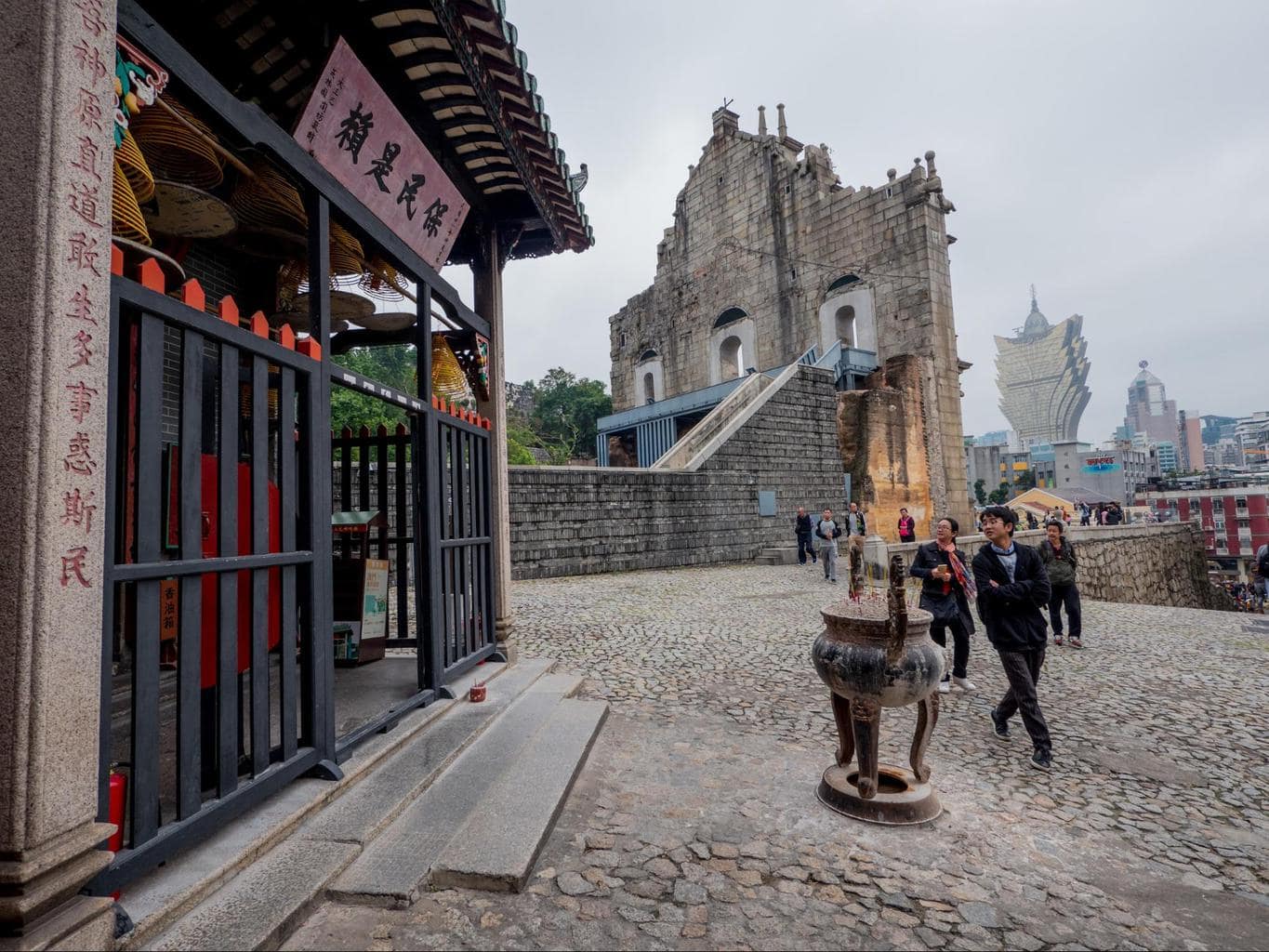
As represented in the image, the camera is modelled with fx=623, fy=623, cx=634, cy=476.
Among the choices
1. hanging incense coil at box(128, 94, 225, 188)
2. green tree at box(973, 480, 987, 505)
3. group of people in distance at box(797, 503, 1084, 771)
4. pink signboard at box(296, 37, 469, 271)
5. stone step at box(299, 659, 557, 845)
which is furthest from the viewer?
green tree at box(973, 480, 987, 505)

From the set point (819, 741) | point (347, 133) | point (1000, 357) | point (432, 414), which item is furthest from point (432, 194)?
point (1000, 357)

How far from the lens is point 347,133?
347 cm

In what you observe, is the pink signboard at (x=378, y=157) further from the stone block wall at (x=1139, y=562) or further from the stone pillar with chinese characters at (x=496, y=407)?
the stone block wall at (x=1139, y=562)

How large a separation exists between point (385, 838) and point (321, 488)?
1.61m

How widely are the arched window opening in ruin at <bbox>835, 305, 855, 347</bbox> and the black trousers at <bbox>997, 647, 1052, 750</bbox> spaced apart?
19.4 metres

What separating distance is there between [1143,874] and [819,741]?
5.79 feet

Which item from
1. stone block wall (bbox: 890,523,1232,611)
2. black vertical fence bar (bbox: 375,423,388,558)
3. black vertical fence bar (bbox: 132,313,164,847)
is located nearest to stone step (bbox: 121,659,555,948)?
black vertical fence bar (bbox: 132,313,164,847)

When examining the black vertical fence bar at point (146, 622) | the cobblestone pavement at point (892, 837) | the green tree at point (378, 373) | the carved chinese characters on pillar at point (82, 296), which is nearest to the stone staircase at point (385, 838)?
the cobblestone pavement at point (892, 837)

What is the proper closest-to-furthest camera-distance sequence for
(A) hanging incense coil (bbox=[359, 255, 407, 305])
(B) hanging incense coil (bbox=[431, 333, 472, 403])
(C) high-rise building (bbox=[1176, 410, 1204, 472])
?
(A) hanging incense coil (bbox=[359, 255, 407, 305]) → (B) hanging incense coil (bbox=[431, 333, 472, 403]) → (C) high-rise building (bbox=[1176, 410, 1204, 472])

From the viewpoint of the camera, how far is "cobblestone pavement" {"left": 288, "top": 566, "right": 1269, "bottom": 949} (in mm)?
2256

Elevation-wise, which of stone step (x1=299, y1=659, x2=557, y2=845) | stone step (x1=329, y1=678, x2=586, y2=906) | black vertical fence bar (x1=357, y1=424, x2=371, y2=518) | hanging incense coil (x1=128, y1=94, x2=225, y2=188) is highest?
hanging incense coil (x1=128, y1=94, x2=225, y2=188)

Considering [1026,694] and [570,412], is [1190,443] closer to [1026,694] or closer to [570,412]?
[570,412]

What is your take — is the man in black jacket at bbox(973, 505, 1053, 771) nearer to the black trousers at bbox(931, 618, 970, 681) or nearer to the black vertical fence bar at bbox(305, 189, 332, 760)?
the black trousers at bbox(931, 618, 970, 681)

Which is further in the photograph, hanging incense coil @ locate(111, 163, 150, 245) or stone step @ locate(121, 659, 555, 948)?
hanging incense coil @ locate(111, 163, 150, 245)
